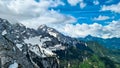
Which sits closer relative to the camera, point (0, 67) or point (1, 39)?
Answer: point (0, 67)

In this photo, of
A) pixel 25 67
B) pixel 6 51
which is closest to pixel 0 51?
pixel 6 51

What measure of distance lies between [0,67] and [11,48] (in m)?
14.4

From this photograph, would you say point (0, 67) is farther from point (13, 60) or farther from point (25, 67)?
point (25, 67)

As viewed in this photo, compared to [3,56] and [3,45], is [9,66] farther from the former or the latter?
[3,45]

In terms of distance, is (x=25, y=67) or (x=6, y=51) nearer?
(x=6, y=51)

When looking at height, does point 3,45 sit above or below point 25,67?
above

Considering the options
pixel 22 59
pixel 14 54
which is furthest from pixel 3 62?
pixel 22 59

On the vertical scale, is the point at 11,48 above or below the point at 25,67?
above

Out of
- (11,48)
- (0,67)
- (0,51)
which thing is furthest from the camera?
(11,48)

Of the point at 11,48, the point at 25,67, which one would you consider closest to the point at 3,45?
the point at 11,48

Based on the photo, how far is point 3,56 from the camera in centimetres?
9188

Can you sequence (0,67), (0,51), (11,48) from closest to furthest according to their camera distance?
1. (0,67)
2. (0,51)
3. (11,48)

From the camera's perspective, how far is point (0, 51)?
9381cm

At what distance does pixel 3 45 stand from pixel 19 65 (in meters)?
9.29
